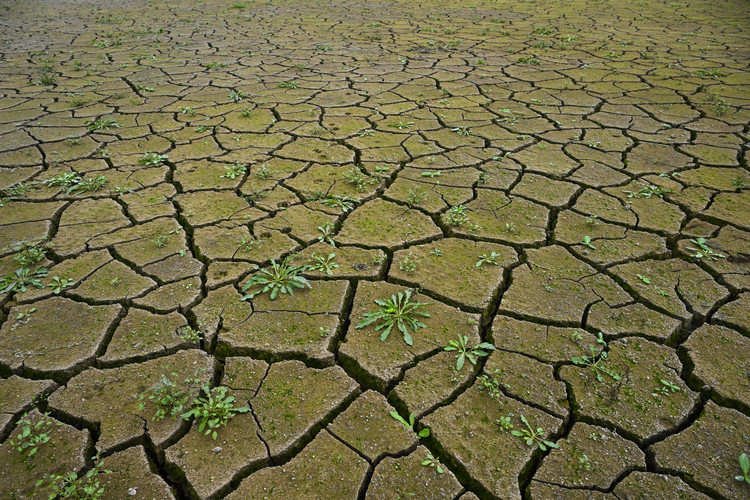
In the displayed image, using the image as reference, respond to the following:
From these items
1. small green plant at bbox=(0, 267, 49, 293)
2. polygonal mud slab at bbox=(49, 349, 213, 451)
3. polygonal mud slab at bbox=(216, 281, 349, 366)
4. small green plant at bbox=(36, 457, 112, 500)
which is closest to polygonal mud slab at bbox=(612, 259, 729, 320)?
polygonal mud slab at bbox=(216, 281, 349, 366)

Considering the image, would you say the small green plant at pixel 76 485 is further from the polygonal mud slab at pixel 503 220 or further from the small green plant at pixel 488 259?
the polygonal mud slab at pixel 503 220

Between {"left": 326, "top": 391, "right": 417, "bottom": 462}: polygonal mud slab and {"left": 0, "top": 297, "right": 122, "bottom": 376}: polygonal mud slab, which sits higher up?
{"left": 326, "top": 391, "right": 417, "bottom": 462}: polygonal mud slab

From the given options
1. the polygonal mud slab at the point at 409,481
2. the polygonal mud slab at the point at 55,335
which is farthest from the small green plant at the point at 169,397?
the polygonal mud slab at the point at 409,481

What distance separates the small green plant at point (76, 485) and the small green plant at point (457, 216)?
199 cm

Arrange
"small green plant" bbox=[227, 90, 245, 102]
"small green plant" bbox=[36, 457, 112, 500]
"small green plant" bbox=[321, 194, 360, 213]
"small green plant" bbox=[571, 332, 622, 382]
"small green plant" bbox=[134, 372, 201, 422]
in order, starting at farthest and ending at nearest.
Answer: "small green plant" bbox=[227, 90, 245, 102]
"small green plant" bbox=[321, 194, 360, 213]
"small green plant" bbox=[571, 332, 622, 382]
"small green plant" bbox=[134, 372, 201, 422]
"small green plant" bbox=[36, 457, 112, 500]

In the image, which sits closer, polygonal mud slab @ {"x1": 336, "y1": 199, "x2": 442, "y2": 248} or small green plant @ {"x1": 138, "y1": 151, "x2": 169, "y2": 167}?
polygonal mud slab @ {"x1": 336, "y1": 199, "x2": 442, "y2": 248}

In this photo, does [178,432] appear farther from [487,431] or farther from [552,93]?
[552,93]

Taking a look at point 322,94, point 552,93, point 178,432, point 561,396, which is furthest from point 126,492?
point 552,93

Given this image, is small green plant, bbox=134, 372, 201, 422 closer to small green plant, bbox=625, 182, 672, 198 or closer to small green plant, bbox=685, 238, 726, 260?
small green plant, bbox=685, 238, 726, 260

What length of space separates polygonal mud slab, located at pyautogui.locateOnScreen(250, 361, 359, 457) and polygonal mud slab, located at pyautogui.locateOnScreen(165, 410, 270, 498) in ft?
0.14

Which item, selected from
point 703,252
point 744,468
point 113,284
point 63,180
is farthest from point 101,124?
point 744,468

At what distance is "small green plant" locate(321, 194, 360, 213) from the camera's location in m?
2.71

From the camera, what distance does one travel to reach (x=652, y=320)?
1.91 meters

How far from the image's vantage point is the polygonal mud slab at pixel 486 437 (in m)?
1.37
